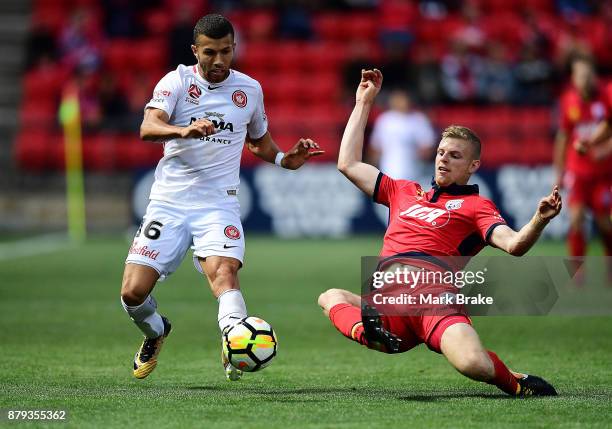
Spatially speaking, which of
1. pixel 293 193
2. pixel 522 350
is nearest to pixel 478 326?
pixel 522 350

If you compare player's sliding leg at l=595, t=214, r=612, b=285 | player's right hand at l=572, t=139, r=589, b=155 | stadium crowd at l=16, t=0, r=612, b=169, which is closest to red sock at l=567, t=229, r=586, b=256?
player's sliding leg at l=595, t=214, r=612, b=285

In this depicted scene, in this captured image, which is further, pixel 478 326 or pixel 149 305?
pixel 478 326

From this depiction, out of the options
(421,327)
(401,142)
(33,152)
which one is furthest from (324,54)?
(421,327)

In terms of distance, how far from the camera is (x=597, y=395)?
21.1 feet

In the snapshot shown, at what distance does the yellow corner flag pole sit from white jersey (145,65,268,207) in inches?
515

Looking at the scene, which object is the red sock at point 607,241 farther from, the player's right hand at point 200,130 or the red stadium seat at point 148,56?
the red stadium seat at point 148,56

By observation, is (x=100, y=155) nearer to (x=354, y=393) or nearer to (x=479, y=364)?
(x=354, y=393)

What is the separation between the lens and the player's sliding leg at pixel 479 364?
6133 millimetres

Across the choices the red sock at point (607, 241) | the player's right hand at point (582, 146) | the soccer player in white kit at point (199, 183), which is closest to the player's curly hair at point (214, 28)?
Answer: the soccer player in white kit at point (199, 183)

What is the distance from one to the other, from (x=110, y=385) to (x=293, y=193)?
42.4ft

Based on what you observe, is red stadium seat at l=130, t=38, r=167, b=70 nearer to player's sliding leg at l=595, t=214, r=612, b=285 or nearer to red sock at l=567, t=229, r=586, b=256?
red sock at l=567, t=229, r=586, b=256

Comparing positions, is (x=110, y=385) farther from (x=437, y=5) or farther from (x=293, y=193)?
(x=437, y=5)

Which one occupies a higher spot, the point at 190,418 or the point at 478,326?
the point at 190,418

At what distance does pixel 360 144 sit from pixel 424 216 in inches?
26.5
